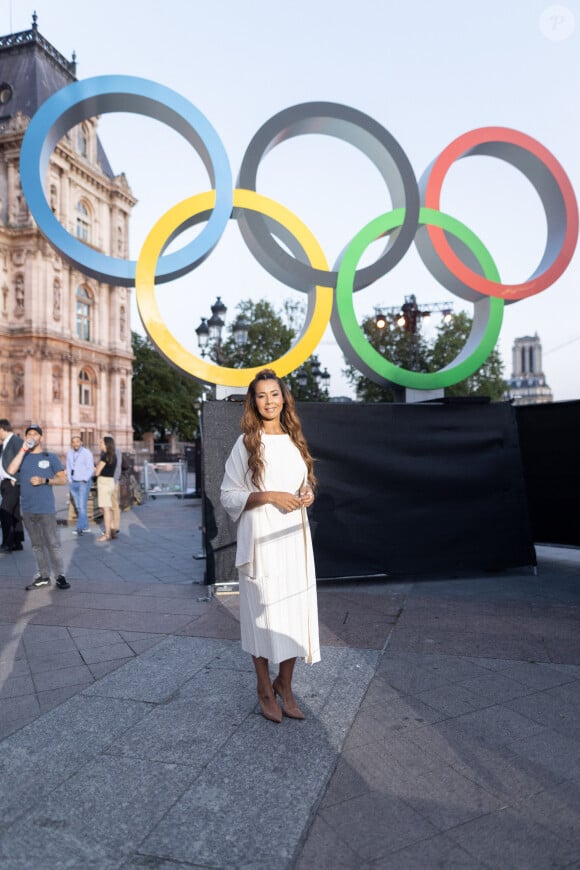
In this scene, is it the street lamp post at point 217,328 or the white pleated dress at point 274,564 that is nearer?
the white pleated dress at point 274,564

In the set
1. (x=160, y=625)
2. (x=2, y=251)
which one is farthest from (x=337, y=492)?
(x=2, y=251)

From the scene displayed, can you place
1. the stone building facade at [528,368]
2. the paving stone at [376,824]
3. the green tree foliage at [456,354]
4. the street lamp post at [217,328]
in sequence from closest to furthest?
1. the paving stone at [376,824]
2. the street lamp post at [217,328]
3. the green tree foliage at [456,354]
4. the stone building facade at [528,368]

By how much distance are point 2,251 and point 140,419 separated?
18552 mm

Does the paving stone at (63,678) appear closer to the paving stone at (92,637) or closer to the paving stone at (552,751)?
the paving stone at (92,637)

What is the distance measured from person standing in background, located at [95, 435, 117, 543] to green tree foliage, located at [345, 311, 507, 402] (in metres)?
22.5

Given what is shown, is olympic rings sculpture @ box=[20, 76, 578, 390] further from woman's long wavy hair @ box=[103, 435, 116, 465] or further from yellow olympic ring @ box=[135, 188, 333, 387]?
woman's long wavy hair @ box=[103, 435, 116, 465]

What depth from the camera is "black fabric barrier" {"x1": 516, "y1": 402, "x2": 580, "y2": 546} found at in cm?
735

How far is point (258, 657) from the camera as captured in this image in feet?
10.8

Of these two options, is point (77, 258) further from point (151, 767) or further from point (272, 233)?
point (151, 767)


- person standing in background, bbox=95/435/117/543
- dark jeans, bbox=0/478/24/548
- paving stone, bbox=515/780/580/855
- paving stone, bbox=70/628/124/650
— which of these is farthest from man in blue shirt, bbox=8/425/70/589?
paving stone, bbox=515/780/580/855

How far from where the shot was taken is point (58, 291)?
41.8 metres

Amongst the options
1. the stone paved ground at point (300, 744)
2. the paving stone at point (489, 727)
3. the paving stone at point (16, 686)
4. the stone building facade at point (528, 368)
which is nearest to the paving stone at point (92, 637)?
the stone paved ground at point (300, 744)

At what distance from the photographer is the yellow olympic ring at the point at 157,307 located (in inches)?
238

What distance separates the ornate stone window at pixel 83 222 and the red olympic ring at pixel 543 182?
Result: 42056 millimetres
